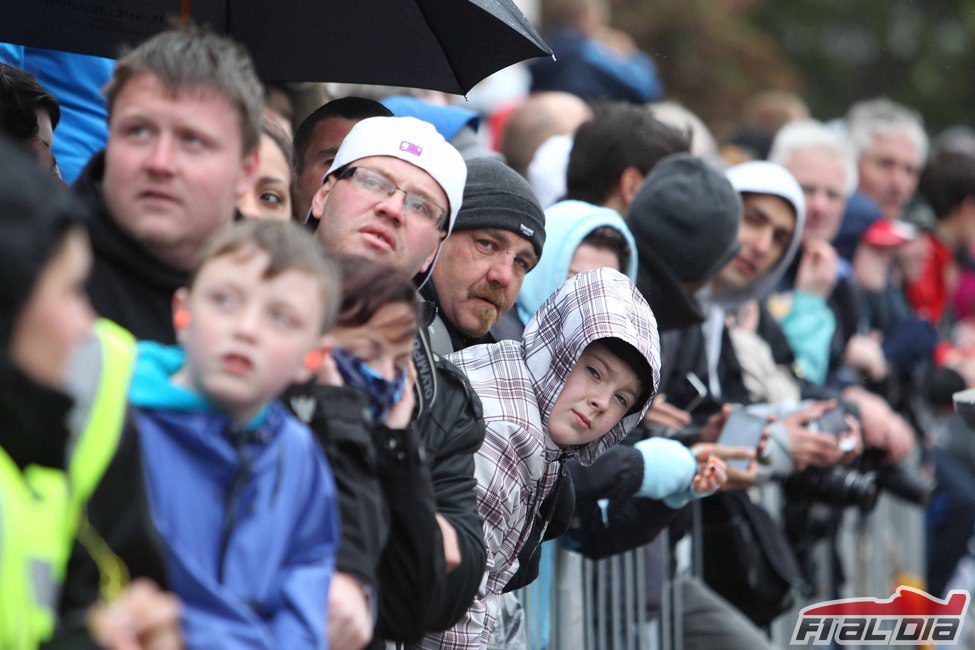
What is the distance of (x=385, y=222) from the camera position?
146 inches

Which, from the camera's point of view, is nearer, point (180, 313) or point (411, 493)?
point (180, 313)

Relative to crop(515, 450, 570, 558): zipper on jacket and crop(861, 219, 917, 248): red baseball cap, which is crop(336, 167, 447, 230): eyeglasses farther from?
crop(861, 219, 917, 248): red baseball cap

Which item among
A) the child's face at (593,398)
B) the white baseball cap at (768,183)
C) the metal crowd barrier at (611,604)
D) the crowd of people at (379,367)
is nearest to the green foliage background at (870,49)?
the white baseball cap at (768,183)

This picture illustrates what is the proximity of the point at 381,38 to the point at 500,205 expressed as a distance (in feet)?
2.11

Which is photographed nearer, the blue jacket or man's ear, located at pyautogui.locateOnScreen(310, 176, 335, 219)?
man's ear, located at pyautogui.locateOnScreen(310, 176, 335, 219)

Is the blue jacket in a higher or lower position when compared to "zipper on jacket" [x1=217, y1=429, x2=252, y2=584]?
higher

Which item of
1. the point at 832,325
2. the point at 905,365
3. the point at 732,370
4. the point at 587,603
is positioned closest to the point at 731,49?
the point at 905,365

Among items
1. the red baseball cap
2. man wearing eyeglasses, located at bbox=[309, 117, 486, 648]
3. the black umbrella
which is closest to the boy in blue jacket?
man wearing eyeglasses, located at bbox=[309, 117, 486, 648]

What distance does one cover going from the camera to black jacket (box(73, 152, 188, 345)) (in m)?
2.85

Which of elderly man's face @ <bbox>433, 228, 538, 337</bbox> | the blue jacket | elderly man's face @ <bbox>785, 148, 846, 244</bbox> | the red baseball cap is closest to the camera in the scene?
elderly man's face @ <bbox>433, 228, 538, 337</bbox>

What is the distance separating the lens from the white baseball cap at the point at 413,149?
3.87 m

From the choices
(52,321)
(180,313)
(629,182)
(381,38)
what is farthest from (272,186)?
(629,182)

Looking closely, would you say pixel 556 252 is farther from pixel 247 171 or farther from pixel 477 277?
pixel 247 171

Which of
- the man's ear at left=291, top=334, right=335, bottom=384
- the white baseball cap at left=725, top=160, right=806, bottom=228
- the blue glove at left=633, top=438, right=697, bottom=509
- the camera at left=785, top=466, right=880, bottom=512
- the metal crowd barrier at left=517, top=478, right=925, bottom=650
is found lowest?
the metal crowd barrier at left=517, top=478, right=925, bottom=650
